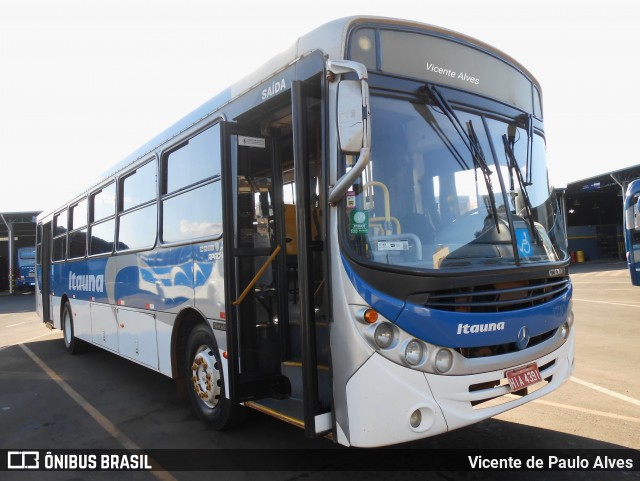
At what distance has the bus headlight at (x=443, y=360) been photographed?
10.3ft

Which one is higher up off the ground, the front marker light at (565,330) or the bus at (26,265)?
the bus at (26,265)

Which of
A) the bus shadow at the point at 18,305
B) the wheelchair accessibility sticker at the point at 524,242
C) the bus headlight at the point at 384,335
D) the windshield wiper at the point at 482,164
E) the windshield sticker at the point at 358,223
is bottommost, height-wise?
the bus shadow at the point at 18,305

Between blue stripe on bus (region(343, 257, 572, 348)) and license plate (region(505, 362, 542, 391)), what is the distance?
0.24 meters

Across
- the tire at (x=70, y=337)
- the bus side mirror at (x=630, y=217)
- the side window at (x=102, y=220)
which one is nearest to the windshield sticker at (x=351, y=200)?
the side window at (x=102, y=220)

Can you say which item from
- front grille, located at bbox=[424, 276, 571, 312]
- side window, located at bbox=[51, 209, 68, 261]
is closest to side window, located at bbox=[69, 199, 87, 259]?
side window, located at bbox=[51, 209, 68, 261]

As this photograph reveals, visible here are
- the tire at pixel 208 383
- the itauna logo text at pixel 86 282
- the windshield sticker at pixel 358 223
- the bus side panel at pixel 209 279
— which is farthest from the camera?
the itauna logo text at pixel 86 282

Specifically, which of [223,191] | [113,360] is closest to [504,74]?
[223,191]

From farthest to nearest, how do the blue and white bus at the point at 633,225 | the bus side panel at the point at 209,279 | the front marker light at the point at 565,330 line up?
the blue and white bus at the point at 633,225 → the bus side panel at the point at 209,279 → the front marker light at the point at 565,330

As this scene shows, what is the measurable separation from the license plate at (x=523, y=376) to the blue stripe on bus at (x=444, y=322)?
0.79ft

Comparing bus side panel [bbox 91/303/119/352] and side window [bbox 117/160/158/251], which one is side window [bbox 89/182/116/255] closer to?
side window [bbox 117/160/158/251]

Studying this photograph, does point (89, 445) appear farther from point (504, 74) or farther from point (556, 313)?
point (504, 74)

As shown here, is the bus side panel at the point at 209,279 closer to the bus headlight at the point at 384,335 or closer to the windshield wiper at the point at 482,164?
the bus headlight at the point at 384,335

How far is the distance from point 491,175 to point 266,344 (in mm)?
2376

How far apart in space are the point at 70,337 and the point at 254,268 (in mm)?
7015
